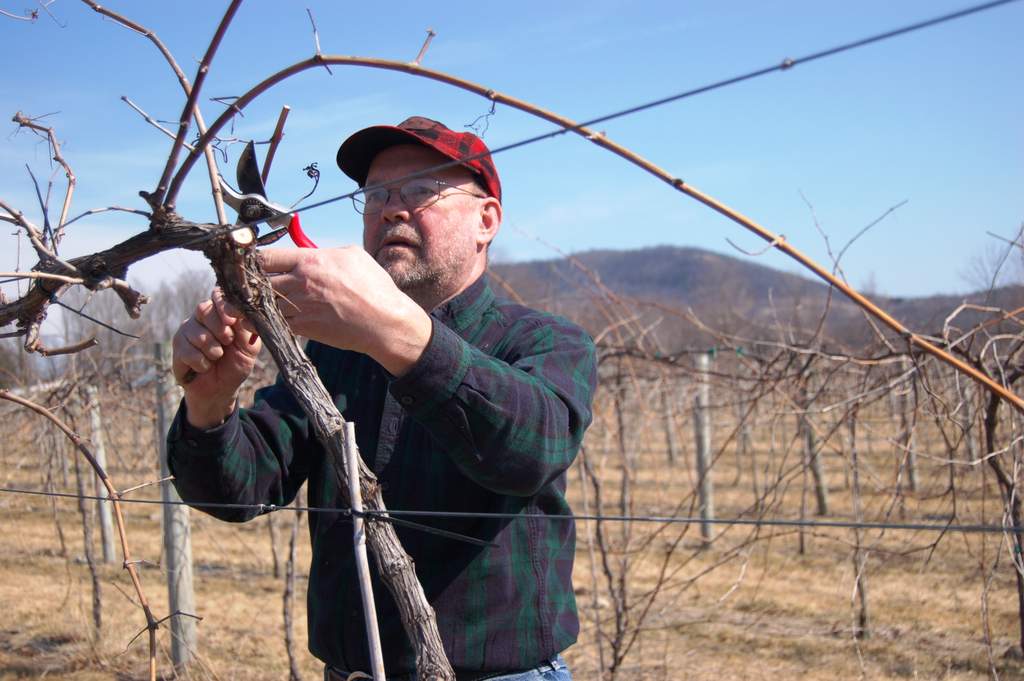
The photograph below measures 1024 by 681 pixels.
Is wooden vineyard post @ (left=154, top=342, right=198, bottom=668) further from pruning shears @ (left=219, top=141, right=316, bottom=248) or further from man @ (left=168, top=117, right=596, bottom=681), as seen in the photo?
pruning shears @ (left=219, top=141, right=316, bottom=248)

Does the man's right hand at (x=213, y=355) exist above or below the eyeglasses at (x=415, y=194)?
below

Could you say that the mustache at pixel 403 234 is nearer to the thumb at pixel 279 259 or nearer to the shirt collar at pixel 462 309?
the shirt collar at pixel 462 309

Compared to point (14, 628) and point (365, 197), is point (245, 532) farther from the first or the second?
point (365, 197)

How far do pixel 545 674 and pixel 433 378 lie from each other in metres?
0.62

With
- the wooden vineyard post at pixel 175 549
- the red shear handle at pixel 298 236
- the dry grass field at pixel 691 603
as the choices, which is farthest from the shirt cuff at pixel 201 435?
the wooden vineyard post at pixel 175 549

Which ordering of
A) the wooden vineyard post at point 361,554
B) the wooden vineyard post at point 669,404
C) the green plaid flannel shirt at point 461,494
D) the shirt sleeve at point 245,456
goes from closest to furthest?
the wooden vineyard post at point 361,554 → the green plaid flannel shirt at point 461,494 → the shirt sleeve at point 245,456 → the wooden vineyard post at point 669,404

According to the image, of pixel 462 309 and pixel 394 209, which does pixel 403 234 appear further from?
pixel 462 309

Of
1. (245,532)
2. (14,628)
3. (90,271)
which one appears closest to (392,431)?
(90,271)

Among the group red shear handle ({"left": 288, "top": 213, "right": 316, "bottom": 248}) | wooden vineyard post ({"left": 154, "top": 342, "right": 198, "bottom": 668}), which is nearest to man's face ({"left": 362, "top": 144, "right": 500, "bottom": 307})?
red shear handle ({"left": 288, "top": 213, "right": 316, "bottom": 248})

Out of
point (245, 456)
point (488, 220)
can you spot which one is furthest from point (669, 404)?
point (245, 456)

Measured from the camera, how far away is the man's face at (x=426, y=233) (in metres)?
1.67

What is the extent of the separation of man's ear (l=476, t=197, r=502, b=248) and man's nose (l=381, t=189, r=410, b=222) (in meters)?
0.19

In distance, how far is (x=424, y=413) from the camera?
131 centimetres

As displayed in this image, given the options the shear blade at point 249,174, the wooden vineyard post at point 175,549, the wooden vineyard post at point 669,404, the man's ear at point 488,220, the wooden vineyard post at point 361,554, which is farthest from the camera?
the wooden vineyard post at point 669,404
